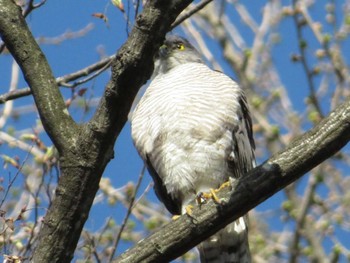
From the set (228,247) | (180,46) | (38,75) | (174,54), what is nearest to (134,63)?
(38,75)

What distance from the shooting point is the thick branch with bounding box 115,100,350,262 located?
344 cm

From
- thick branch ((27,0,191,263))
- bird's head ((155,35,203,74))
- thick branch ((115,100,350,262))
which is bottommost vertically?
thick branch ((115,100,350,262))

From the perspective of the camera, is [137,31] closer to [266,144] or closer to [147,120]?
[147,120]

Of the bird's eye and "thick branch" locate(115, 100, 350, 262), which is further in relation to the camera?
the bird's eye

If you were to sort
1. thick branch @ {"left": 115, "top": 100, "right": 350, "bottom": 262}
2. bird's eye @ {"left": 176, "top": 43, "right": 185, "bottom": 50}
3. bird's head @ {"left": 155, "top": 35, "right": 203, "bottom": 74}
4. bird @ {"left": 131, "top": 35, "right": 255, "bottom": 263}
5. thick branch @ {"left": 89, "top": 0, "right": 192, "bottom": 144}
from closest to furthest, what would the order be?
thick branch @ {"left": 89, "top": 0, "right": 192, "bottom": 144} < thick branch @ {"left": 115, "top": 100, "right": 350, "bottom": 262} < bird @ {"left": 131, "top": 35, "right": 255, "bottom": 263} < bird's head @ {"left": 155, "top": 35, "right": 203, "bottom": 74} < bird's eye @ {"left": 176, "top": 43, "right": 185, "bottom": 50}

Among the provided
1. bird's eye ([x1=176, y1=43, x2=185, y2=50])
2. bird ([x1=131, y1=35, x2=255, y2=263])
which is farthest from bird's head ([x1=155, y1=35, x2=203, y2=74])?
bird ([x1=131, y1=35, x2=255, y2=263])

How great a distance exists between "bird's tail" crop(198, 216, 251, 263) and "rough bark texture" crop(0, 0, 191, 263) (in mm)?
2073

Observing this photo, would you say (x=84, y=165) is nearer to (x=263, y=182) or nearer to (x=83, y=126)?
(x=83, y=126)

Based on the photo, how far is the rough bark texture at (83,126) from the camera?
3.19m

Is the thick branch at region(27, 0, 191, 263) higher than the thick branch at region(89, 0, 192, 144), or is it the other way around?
the thick branch at region(89, 0, 192, 144)

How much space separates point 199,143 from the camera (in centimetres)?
523

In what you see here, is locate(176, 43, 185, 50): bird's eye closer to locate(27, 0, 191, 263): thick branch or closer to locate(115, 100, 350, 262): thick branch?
locate(115, 100, 350, 262): thick branch

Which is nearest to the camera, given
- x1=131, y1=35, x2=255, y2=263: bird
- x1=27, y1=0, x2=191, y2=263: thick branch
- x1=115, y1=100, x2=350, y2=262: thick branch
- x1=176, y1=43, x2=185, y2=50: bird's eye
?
x1=27, y1=0, x2=191, y2=263: thick branch

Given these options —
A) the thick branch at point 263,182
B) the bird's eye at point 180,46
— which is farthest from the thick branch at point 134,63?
the bird's eye at point 180,46
